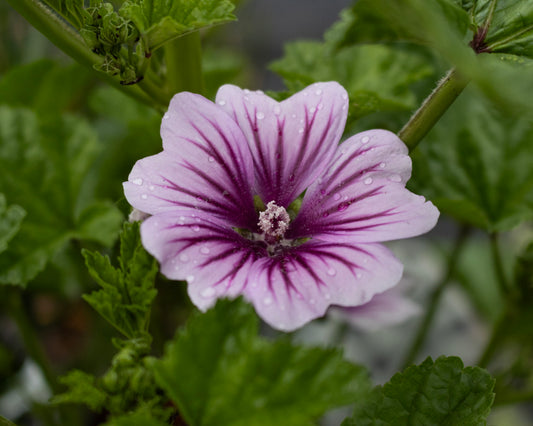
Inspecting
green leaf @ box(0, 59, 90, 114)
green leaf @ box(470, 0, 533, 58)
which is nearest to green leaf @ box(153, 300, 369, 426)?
green leaf @ box(470, 0, 533, 58)

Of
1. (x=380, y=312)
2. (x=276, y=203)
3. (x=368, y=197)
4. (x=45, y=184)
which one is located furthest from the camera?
(x=380, y=312)

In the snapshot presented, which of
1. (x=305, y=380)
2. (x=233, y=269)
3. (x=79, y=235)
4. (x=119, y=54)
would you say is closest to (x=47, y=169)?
(x=79, y=235)

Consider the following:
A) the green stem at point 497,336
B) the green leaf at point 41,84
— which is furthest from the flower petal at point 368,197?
the green leaf at point 41,84

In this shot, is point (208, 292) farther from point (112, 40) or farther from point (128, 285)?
point (112, 40)

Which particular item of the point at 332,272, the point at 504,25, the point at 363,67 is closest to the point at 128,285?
the point at 332,272

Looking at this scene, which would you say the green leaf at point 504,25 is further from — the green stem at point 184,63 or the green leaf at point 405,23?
the green stem at point 184,63

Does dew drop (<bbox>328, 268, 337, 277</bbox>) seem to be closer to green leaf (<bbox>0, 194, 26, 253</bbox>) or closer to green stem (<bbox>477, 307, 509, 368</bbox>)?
green leaf (<bbox>0, 194, 26, 253</bbox>)

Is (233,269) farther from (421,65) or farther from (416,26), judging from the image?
(421,65)
